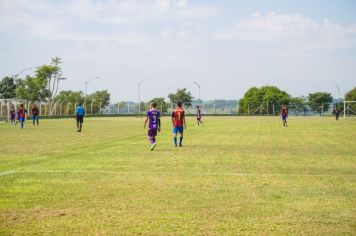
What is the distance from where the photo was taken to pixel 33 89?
354 ft

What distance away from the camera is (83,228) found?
290 inches

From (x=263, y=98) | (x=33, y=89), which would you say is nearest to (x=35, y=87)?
(x=33, y=89)

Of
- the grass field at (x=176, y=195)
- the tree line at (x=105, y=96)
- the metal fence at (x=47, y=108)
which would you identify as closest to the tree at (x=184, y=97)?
A: the tree line at (x=105, y=96)

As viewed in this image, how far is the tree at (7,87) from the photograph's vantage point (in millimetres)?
108562

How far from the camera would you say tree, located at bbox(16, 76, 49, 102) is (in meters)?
105

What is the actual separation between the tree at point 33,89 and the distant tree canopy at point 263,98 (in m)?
46.4

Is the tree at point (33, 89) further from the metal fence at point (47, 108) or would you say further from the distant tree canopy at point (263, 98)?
the distant tree canopy at point (263, 98)

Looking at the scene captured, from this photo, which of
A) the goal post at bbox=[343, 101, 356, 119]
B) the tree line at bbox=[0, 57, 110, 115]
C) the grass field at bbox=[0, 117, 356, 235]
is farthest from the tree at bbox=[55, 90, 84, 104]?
the grass field at bbox=[0, 117, 356, 235]

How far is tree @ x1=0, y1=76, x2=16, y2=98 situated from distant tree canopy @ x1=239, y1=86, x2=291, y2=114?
52.4m

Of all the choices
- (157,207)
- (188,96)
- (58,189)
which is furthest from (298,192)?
(188,96)

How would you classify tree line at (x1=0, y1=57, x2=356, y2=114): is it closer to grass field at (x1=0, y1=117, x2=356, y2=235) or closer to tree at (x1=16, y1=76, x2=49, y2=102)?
tree at (x1=16, y1=76, x2=49, y2=102)

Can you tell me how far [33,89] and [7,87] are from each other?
555cm

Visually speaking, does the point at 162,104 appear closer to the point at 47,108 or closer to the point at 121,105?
the point at 121,105

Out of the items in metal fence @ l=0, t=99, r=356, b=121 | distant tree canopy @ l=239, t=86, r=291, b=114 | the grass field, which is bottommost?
the grass field
